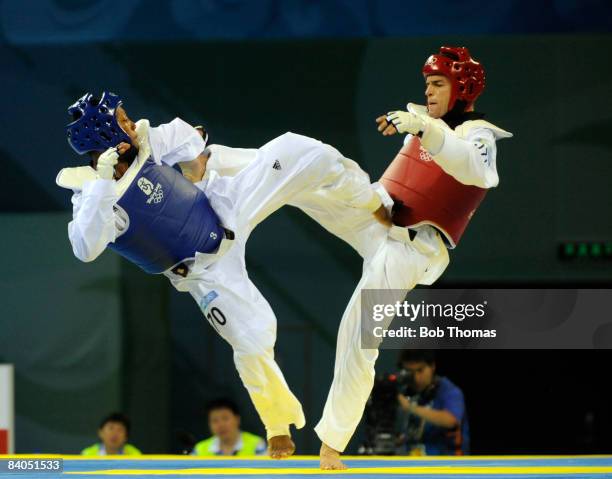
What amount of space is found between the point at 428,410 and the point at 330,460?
5.57ft

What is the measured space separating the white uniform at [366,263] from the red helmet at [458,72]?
0.16 m

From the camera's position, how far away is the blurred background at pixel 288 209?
9414 millimetres

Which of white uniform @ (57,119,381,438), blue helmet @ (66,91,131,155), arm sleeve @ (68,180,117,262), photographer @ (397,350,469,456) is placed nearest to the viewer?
arm sleeve @ (68,180,117,262)

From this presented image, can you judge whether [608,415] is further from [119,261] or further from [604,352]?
[119,261]

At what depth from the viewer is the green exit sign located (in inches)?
374

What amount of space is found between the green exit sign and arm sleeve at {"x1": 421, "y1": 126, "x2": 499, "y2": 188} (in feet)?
11.5

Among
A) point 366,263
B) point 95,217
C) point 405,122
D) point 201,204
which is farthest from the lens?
point 366,263

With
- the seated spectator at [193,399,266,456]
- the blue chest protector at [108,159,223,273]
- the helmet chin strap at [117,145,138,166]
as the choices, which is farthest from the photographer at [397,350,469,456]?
the helmet chin strap at [117,145,138,166]

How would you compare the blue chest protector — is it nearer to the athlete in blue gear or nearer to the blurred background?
the athlete in blue gear

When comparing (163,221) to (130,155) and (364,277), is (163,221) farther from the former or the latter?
(364,277)

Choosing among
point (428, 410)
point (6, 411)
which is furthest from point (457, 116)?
point (6, 411)

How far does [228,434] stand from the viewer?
8.16 metres

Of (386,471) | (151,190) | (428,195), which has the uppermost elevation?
(428,195)

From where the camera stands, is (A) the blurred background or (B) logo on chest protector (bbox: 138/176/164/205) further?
(A) the blurred background
